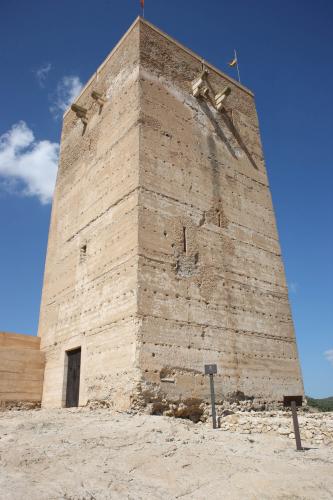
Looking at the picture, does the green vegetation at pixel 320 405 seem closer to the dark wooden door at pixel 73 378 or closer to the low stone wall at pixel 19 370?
the dark wooden door at pixel 73 378

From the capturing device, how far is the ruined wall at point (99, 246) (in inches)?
363

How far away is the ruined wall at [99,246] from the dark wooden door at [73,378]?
15 centimetres

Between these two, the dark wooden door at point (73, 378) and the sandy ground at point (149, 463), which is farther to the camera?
the dark wooden door at point (73, 378)

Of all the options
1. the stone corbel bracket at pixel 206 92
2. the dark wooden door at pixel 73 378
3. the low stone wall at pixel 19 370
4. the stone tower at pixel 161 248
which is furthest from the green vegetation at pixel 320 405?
the stone corbel bracket at pixel 206 92

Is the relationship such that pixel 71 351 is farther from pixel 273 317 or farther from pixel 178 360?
pixel 273 317

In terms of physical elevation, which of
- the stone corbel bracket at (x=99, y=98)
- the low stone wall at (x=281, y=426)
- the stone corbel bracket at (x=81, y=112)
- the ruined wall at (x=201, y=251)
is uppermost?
the stone corbel bracket at (x=81, y=112)

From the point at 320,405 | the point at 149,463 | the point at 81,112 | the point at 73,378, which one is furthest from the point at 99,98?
the point at 320,405

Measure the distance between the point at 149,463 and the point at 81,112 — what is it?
1208cm

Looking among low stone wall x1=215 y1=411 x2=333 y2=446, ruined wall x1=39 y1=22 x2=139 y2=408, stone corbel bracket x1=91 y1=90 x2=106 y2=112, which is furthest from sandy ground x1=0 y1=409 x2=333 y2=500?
stone corbel bracket x1=91 y1=90 x2=106 y2=112

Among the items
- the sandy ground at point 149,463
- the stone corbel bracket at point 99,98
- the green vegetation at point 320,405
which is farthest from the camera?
the green vegetation at point 320,405

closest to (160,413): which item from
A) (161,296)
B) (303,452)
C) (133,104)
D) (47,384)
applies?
(161,296)

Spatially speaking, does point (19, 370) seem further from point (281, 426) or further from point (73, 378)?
point (281, 426)

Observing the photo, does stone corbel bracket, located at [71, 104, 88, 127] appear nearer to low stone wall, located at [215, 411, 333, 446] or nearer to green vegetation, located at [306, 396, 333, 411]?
low stone wall, located at [215, 411, 333, 446]

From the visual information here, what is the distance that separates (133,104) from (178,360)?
282 inches
